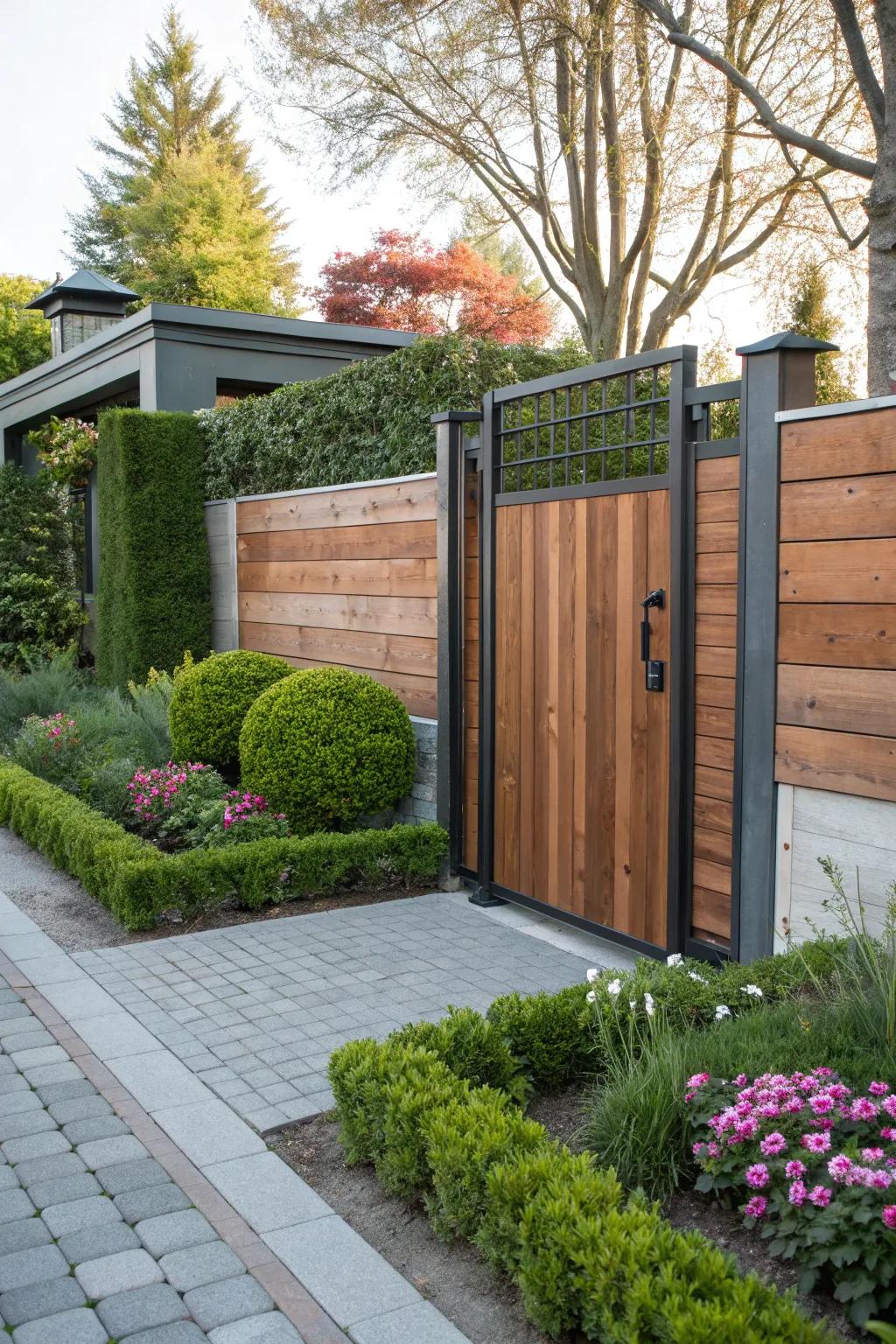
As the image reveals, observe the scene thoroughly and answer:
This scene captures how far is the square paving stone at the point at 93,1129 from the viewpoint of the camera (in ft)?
10.7

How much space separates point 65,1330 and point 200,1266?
0.33m

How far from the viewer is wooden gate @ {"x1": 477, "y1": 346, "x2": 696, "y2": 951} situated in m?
4.62

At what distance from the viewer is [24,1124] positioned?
3.35 metres

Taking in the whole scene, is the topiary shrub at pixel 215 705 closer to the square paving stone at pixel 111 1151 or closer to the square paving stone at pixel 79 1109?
the square paving stone at pixel 79 1109

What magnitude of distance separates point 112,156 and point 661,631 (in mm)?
40933

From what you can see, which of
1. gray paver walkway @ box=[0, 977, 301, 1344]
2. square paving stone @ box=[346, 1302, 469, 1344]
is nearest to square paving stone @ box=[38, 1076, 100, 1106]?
gray paver walkway @ box=[0, 977, 301, 1344]

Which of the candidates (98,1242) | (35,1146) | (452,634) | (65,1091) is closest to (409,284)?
(452,634)

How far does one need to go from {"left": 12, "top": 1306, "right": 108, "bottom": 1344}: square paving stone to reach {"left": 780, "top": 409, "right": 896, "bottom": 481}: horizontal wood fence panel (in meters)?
3.20

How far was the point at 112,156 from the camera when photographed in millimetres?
39344

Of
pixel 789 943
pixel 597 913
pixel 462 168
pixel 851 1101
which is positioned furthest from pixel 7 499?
pixel 851 1101

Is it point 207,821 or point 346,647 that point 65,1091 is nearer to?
point 207,821

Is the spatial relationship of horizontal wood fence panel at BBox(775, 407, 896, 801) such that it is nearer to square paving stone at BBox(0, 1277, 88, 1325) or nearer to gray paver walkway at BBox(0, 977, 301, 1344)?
gray paver walkway at BBox(0, 977, 301, 1344)

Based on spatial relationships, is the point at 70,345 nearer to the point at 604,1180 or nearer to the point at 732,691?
the point at 732,691

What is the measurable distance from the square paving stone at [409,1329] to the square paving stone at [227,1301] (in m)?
0.07
